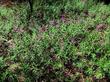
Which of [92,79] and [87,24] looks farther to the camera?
[87,24]

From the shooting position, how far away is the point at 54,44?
914cm

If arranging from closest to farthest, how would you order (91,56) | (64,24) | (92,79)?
(92,79) < (91,56) < (64,24)

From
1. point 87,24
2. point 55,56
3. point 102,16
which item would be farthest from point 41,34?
point 102,16

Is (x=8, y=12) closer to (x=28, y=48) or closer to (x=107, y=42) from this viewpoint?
(x=28, y=48)

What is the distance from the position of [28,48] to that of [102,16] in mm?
3999

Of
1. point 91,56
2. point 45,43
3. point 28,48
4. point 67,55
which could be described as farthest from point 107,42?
point 28,48

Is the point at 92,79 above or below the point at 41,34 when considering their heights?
below

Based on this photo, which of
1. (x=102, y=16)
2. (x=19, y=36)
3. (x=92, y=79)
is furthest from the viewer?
(x=102, y=16)

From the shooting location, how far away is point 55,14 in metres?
11.5

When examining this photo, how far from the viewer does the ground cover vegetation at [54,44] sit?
27.0ft

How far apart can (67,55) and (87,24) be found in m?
2.16

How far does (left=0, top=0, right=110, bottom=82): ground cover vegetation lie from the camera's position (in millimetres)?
8219

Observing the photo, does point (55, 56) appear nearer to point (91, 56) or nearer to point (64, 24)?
point (91, 56)

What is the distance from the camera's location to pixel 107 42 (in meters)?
9.12
